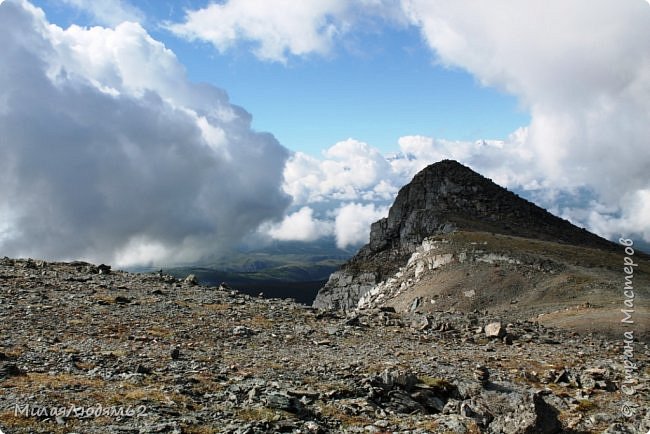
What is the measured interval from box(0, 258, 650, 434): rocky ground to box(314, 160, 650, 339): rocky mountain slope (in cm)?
1101

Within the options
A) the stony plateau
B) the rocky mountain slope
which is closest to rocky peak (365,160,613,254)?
the rocky mountain slope

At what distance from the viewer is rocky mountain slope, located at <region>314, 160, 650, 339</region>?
2250 inches

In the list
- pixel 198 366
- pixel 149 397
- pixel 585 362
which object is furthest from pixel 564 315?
pixel 149 397

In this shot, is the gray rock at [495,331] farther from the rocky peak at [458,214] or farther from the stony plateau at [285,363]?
the rocky peak at [458,214]

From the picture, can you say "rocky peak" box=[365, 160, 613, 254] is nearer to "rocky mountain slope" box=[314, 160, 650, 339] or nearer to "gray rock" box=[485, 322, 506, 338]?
"rocky mountain slope" box=[314, 160, 650, 339]

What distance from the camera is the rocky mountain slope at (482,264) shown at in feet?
188

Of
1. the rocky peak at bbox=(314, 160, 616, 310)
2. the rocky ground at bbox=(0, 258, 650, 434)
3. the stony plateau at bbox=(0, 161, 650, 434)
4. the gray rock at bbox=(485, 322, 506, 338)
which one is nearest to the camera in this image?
the rocky ground at bbox=(0, 258, 650, 434)

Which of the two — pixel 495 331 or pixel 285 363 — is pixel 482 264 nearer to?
pixel 495 331

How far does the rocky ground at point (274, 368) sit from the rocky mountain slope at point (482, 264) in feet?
36.1

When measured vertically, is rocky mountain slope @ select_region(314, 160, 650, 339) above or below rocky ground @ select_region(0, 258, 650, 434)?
above

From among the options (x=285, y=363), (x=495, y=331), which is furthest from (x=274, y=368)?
(x=495, y=331)

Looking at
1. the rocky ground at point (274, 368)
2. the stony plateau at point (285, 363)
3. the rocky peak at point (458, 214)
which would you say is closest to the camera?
the rocky ground at point (274, 368)

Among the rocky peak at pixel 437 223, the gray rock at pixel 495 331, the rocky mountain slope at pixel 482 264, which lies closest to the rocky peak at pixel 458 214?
the rocky peak at pixel 437 223

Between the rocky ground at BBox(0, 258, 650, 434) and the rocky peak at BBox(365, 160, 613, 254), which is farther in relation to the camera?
the rocky peak at BBox(365, 160, 613, 254)
